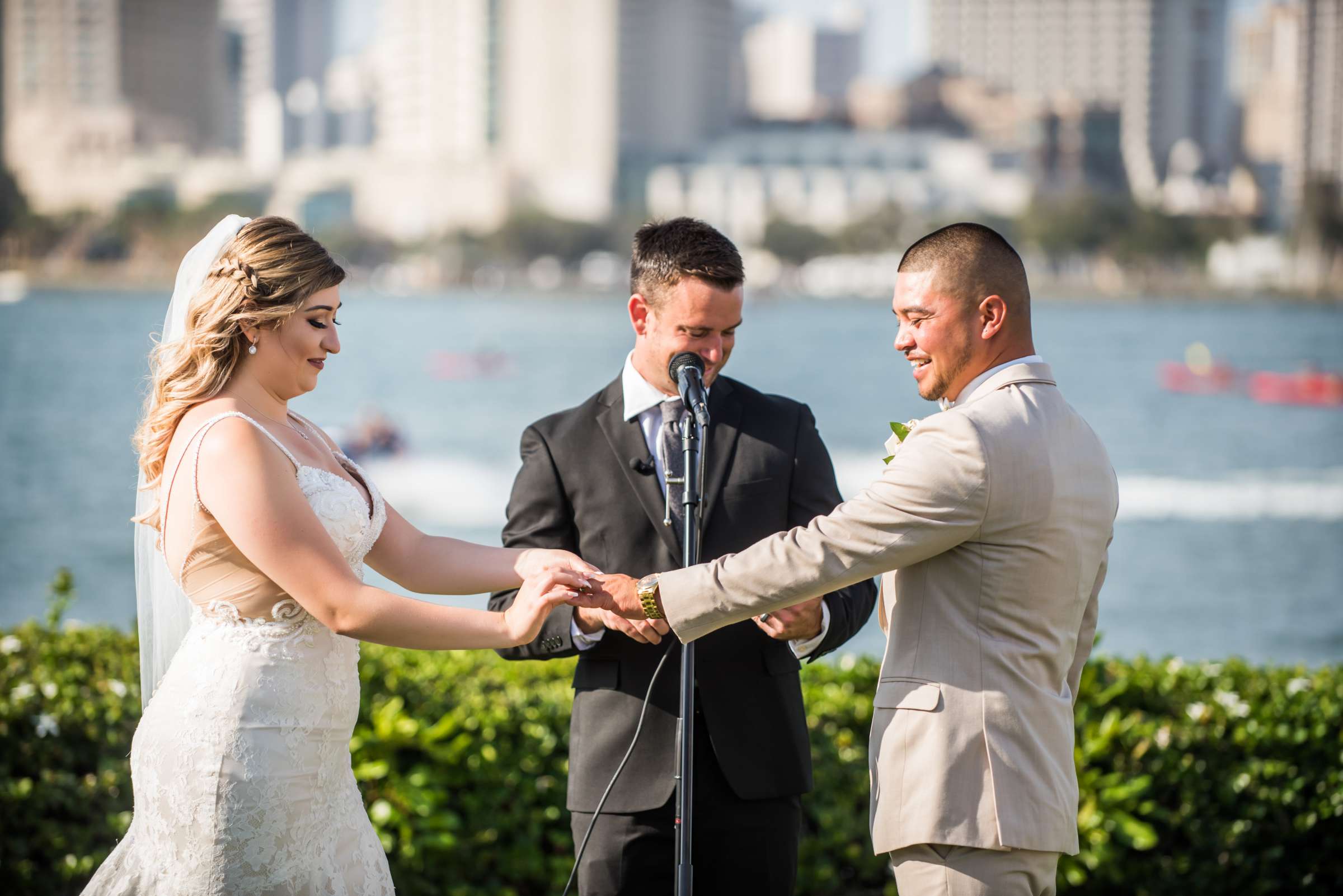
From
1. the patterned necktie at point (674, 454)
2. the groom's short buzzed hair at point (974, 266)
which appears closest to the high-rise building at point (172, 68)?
the patterned necktie at point (674, 454)

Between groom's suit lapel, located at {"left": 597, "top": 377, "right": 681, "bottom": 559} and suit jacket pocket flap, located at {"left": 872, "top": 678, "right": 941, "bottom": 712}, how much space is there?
68 cm

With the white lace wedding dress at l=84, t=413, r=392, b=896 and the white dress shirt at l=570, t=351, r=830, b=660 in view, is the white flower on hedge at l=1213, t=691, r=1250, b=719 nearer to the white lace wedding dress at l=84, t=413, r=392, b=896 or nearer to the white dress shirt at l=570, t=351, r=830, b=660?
the white dress shirt at l=570, t=351, r=830, b=660

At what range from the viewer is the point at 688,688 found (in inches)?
114

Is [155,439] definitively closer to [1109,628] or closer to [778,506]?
[778,506]

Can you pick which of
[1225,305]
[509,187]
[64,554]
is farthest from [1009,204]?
[64,554]

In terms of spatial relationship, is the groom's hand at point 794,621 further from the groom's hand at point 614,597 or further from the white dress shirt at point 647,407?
the groom's hand at point 614,597

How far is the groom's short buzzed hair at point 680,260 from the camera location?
131 inches

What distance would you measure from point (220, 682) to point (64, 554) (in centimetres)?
2768

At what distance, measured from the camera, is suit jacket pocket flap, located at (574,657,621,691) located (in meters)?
3.32

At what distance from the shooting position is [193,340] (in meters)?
2.92

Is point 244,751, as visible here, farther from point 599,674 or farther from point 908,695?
point 908,695

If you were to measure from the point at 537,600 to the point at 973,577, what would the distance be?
0.96 metres

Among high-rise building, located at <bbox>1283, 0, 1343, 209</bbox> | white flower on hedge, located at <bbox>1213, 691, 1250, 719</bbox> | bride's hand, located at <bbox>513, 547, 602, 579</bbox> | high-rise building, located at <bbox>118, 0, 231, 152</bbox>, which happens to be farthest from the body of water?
high-rise building, located at <bbox>118, 0, 231, 152</bbox>

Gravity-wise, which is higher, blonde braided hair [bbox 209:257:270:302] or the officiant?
blonde braided hair [bbox 209:257:270:302]
